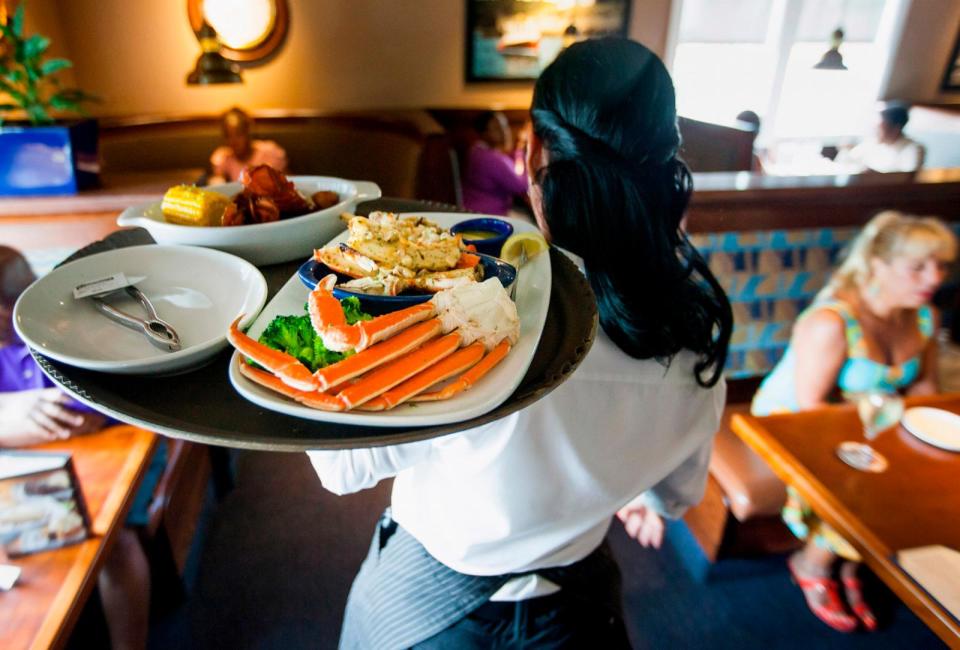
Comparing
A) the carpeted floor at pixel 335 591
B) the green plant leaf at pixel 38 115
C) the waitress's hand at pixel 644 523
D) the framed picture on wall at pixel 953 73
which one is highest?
the framed picture on wall at pixel 953 73

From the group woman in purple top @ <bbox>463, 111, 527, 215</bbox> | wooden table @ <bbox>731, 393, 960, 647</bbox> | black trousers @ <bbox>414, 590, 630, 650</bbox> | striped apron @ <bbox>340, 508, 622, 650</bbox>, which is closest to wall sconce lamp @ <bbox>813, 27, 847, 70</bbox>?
woman in purple top @ <bbox>463, 111, 527, 215</bbox>

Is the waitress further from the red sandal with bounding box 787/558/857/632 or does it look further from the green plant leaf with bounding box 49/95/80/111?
the green plant leaf with bounding box 49/95/80/111

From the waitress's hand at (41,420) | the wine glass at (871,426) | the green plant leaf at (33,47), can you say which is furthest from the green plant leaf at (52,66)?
the wine glass at (871,426)

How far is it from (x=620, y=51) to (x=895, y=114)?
4.66m

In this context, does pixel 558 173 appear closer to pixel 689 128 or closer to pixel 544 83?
pixel 544 83

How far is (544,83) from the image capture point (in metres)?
0.89

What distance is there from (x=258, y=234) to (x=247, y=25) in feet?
15.9

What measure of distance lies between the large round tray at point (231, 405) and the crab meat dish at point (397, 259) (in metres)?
0.14

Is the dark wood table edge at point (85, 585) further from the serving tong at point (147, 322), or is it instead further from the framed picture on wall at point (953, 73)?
the framed picture on wall at point (953, 73)

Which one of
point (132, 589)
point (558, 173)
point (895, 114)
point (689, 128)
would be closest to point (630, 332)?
point (558, 173)

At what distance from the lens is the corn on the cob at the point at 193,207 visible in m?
0.79

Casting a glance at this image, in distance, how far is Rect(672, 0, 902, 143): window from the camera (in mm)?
5734

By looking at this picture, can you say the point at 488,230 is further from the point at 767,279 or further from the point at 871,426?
the point at 767,279

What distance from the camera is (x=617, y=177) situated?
0.83 meters
